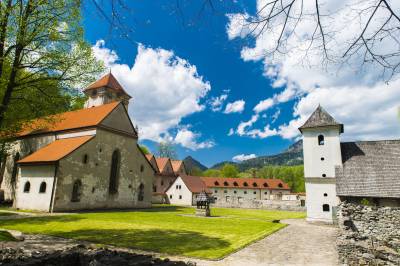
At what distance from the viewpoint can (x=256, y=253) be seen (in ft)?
34.0

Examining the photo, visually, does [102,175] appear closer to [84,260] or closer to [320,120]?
[320,120]

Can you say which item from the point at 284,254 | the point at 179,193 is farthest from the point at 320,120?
the point at 179,193

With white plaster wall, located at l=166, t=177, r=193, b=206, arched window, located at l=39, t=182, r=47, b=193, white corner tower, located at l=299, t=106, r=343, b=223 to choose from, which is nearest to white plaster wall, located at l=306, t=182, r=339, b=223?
white corner tower, located at l=299, t=106, r=343, b=223

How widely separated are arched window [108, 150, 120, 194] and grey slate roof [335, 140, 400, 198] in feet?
74.2

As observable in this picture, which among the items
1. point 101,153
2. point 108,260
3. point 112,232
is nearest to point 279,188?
point 101,153

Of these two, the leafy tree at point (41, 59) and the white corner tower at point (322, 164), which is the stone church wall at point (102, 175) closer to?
the leafy tree at point (41, 59)

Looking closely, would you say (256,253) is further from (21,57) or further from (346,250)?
(21,57)

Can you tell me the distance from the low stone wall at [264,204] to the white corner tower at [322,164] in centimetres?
2204

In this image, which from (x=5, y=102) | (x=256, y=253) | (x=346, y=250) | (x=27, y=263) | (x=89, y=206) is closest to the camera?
(x=27, y=263)

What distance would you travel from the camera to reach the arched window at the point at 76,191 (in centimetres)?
2548

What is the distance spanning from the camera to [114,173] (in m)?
31.0

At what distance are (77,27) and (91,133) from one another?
16.7 metres

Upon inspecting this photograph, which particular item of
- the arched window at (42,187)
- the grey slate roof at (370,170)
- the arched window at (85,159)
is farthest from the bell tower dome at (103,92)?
the grey slate roof at (370,170)

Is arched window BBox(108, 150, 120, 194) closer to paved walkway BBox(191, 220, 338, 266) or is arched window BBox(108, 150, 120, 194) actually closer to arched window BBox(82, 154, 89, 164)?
arched window BBox(82, 154, 89, 164)
